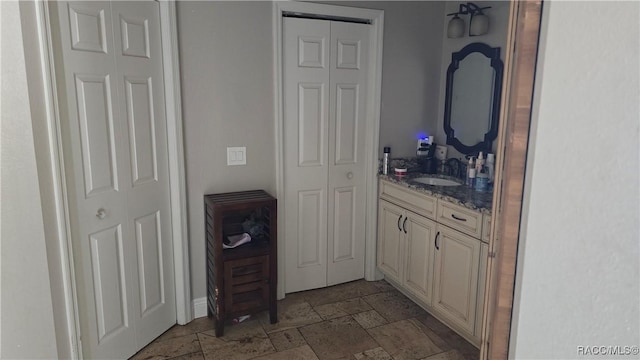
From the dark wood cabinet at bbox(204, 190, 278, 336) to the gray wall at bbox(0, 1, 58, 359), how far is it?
1.17 metres

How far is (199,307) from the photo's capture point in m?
2.89

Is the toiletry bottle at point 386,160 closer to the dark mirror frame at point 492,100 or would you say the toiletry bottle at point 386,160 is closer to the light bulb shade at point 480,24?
the dark mirror frame at point 492,100

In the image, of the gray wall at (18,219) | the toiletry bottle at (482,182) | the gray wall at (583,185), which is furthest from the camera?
the toiletry bottle at (482,182)

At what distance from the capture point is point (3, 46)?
1.24 metres

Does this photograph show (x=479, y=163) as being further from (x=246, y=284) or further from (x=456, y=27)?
(x=246, y=284)

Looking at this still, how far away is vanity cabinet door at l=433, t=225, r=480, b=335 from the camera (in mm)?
2465

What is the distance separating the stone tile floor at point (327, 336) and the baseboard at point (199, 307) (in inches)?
1.9

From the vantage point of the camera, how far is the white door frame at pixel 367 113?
2.82 m

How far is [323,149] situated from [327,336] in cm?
130

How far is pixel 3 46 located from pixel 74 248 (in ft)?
3.63

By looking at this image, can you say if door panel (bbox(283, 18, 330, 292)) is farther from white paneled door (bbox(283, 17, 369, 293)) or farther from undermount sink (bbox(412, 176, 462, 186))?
undermount sink (bbox(412, 176, 462, 186))

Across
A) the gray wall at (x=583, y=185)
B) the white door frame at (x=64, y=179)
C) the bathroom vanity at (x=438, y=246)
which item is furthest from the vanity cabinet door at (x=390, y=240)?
the gray wall at (x=583, y=185)

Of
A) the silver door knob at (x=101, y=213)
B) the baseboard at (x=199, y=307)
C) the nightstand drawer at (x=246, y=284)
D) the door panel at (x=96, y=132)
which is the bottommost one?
the baseboard at (x=199, y=307)

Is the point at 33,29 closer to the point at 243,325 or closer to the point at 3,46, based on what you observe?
the point at 3,46
